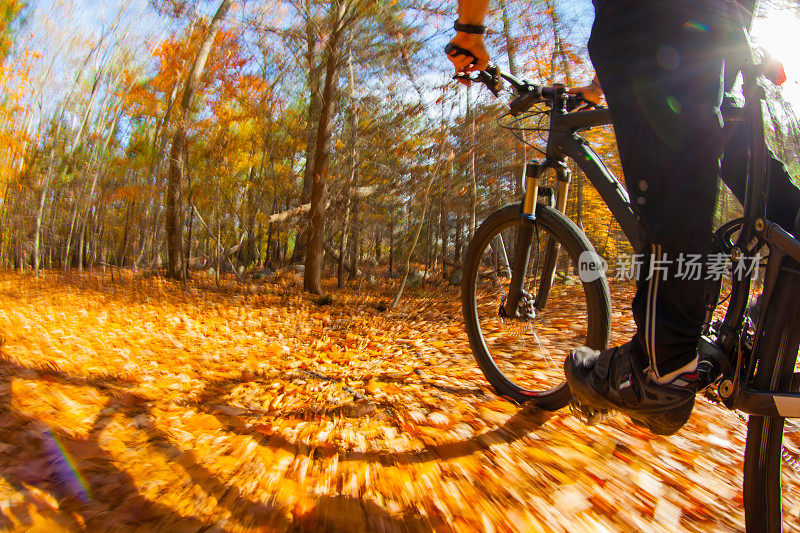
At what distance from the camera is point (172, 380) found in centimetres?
272

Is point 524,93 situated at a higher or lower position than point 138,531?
higher

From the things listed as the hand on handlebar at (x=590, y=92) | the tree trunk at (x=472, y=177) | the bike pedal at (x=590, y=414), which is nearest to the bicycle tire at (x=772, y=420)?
the bike pedal at (x=590, y=414)

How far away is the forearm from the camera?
138 cm

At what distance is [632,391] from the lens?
3.40ft

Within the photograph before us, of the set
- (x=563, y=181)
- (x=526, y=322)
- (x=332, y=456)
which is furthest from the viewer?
(x=526, y=322)

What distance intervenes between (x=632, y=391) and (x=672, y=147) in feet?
2.22

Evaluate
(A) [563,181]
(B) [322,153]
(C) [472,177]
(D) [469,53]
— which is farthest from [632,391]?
(B) [322,153]

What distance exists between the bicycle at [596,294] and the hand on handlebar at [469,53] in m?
0.13

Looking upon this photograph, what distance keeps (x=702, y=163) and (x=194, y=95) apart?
11906 millimetres

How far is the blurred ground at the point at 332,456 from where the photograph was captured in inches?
46.2

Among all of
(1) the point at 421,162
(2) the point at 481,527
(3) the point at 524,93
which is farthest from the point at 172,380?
(1) the point at 421,162

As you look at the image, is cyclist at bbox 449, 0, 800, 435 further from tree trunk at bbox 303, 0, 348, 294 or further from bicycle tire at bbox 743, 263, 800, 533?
tree trunk at bbox 303, 0, 348, 294

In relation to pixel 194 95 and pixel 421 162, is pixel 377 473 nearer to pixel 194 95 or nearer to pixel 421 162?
pixel 421 162

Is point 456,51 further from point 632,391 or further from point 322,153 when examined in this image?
point 322,153
